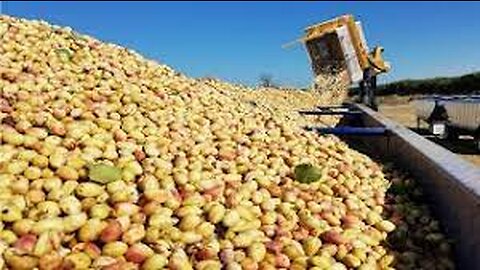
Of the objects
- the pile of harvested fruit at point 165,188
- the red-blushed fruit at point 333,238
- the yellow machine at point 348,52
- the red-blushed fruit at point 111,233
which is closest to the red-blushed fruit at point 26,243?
the pile of harvested fruit at point 165,188

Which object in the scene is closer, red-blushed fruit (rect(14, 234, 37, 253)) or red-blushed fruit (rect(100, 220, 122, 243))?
red-blushed fruit (rect(14, 234, 37, 253))

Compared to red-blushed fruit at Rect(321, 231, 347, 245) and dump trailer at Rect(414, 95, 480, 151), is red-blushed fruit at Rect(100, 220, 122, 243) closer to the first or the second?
red-blushed fruit at Rect(321, 231, 347, 245)

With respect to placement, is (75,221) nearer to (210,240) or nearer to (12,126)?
(210,240)

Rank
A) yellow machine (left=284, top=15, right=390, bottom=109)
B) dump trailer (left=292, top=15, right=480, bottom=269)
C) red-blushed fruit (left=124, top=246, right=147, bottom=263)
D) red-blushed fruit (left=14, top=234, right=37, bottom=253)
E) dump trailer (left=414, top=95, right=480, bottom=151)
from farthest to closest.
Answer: yellow machine (left=284, top=15, right=390, bottom=109) < dump trailer (left=414, top=95, right=480, bottom=151) < dump trailer (left=292, top=15, right=480, bottom=269) < red-blushed fruit (left=124, top=246, right=147, bottom=263) < red-blushed fruit (left=14, top=234, right=37, bottom=253)

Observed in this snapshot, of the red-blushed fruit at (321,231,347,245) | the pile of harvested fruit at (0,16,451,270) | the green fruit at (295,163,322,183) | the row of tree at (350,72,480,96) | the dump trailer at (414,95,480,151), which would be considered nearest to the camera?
the pile of harvested fruit at (0,16,451,270)

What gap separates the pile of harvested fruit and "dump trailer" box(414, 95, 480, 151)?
682cm

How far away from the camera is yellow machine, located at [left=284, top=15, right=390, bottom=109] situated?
16.3 m

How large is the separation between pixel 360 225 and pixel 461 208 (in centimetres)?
71

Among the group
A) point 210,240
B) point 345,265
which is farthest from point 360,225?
point 210,240

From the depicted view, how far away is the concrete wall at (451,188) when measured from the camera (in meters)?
4.46

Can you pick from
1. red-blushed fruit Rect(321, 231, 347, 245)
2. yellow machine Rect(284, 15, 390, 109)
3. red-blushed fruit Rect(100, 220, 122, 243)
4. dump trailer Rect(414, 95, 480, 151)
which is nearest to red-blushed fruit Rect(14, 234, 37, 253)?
red-blushed fruit Rect(100, 220, 122, 243)

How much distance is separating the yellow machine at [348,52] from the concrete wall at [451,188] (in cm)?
887

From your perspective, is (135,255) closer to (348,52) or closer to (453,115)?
(453,115)

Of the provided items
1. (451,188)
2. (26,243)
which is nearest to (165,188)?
(26,243)
